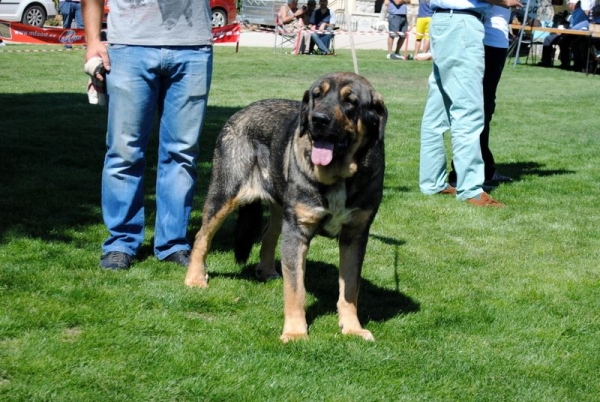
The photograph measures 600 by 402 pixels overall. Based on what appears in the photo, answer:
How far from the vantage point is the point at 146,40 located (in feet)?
18.1

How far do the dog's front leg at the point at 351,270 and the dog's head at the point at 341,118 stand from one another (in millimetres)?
453

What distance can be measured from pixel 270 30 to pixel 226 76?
57.6 ft


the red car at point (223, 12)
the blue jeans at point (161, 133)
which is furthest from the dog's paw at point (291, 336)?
the red car at point (223, 12)

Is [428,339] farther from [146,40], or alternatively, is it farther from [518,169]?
[518,169]

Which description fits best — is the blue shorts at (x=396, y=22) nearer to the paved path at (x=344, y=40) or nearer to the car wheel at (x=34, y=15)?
the paved path at (x=344, y=40)

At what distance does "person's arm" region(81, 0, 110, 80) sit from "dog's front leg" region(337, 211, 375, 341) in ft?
6.54

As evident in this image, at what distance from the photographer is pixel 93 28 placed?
5.60 m

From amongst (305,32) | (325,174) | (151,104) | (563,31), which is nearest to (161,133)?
(151,104)

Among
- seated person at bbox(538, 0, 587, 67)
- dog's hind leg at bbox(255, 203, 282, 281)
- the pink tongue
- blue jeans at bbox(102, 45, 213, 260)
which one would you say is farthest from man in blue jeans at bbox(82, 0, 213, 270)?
seated person at bbox(538, 0, 587, 67)

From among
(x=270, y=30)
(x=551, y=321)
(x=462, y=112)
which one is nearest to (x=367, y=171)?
(x=551, y=321)

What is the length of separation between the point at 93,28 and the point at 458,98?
150 inches

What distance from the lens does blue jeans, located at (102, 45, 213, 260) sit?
5.56 m

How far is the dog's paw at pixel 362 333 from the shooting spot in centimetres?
472

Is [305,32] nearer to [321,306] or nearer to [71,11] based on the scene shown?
[71,11]
